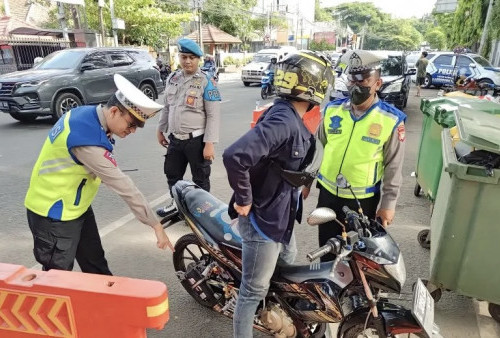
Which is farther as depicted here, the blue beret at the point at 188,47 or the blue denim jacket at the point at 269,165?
the blue beret at the point at 188,47

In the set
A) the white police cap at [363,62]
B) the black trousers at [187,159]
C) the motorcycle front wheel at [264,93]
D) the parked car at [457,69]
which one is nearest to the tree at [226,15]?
the parked car at [457,69]

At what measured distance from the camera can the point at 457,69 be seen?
1652 cm

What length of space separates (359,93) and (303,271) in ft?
3.71

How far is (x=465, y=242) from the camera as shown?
246 centimetres

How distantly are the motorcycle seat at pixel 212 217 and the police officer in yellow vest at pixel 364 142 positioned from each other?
72 cm

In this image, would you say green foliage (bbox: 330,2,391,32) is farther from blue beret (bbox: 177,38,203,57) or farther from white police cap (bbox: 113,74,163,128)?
white police cap (bbox: 113,74,163,128)

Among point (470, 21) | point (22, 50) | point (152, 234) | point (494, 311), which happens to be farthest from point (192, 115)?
point (470, 21)

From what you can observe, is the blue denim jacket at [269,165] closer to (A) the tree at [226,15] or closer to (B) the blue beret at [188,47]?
(B) the blue beret at [188,47]

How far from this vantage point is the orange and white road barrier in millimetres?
1396

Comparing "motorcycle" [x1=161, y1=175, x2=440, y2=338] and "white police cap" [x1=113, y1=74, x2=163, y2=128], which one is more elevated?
"white police cap" [x1=113, y1=74, x2=163, y2=128]

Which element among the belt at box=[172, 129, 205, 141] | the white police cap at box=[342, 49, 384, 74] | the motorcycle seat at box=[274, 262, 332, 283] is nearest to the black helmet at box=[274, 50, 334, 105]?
the white police cap at box=[342, 49, 384, 74]

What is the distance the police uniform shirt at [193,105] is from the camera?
3713 mm

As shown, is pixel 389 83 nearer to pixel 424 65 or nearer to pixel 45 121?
pixel 424 65

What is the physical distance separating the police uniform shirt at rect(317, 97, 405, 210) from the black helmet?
0.74 m
